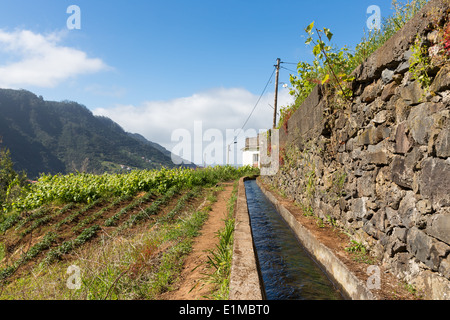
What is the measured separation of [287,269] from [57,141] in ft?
468

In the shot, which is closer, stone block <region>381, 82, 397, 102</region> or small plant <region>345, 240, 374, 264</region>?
stone block <region>381, 82, 397, 102</region>

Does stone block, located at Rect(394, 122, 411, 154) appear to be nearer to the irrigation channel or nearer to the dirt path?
the irrigation channel

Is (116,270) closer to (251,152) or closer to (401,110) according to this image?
(401,110)

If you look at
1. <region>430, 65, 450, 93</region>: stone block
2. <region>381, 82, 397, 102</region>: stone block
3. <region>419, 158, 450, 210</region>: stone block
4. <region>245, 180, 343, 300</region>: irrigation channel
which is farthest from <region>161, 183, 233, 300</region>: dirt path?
<region>381, 82, 397, 102</region>: stone block

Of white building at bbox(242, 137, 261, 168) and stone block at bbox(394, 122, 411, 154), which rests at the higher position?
white building at bbox(242, 137, 261, 168)

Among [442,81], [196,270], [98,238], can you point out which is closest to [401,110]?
[442,81]

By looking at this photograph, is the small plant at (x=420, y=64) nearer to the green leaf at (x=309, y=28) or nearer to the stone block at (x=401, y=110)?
the stone block at (x=401, y=110)

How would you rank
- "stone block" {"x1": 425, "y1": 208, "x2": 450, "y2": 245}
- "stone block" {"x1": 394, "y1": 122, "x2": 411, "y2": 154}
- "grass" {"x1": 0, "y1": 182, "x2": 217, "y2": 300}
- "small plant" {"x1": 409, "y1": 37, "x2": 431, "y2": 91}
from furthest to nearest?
"grass" {"x1": 0, "y1": 182, "x2": 217, "y2": 300}, "stone block" {"x1": 394, "y1": 122, "x2": 411, "y2": 154}, "small plant" {"x1": 409, "y1": 37, "x2": 431, "y2": 91}, "stone block" {"x1": 425, "y1": 208, "x2": 450, "y2": 245}

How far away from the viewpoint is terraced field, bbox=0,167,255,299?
116 inches

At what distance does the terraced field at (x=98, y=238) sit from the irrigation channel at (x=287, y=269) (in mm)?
1219

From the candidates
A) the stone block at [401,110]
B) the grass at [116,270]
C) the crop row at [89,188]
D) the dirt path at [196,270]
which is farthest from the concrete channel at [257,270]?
the crop row at [89,188]

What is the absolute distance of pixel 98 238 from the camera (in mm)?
5660

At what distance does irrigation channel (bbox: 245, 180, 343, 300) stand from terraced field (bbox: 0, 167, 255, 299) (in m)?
1.22
